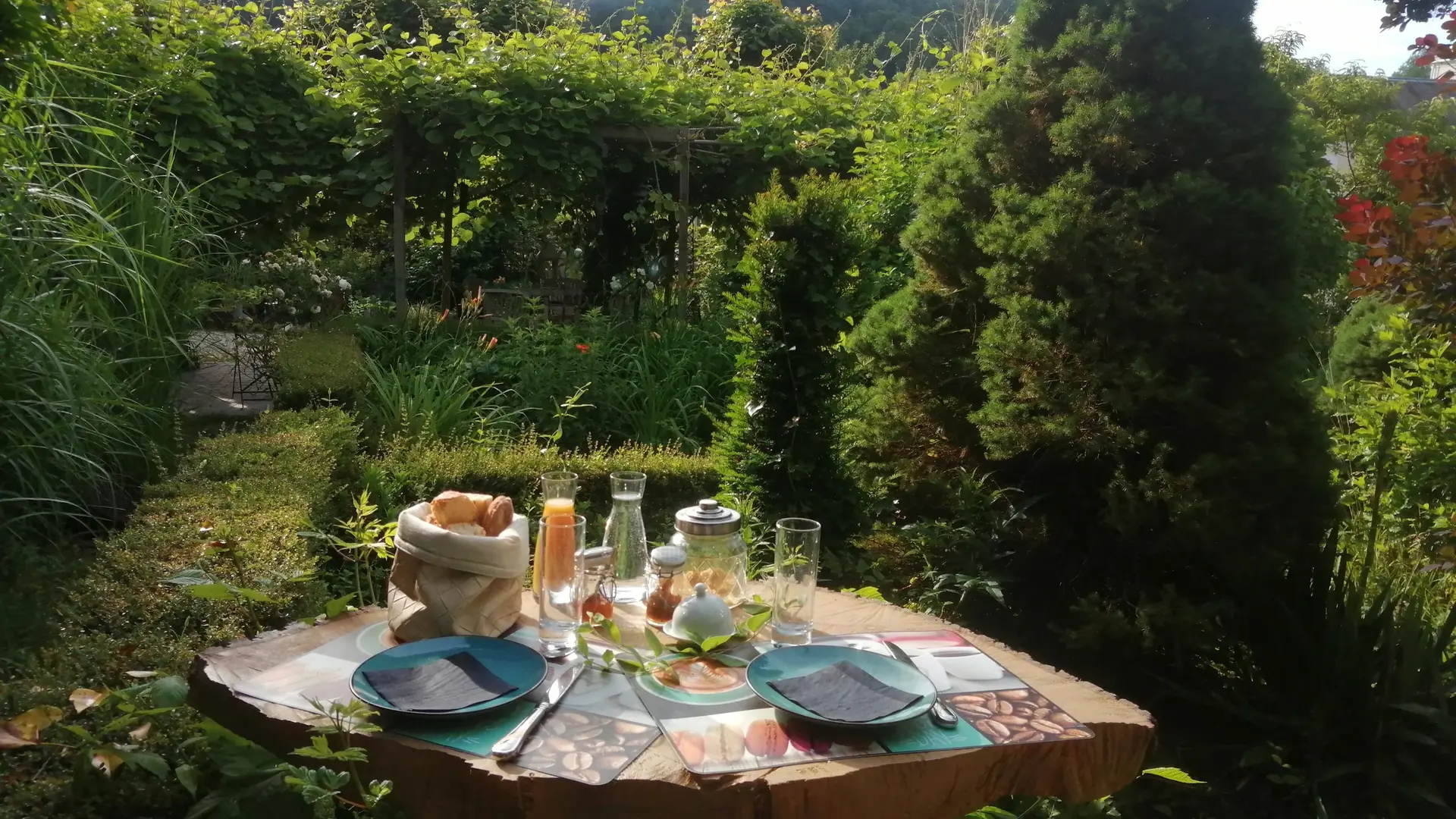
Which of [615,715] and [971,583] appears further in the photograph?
[971,583]

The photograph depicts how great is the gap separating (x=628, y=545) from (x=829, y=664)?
0.55 metres

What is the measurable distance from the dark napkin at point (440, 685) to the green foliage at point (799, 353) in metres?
2.03

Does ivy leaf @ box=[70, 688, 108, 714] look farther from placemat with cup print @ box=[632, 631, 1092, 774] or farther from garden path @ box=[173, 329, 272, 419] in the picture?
garden path @ box=[173, 329, 272, 419]

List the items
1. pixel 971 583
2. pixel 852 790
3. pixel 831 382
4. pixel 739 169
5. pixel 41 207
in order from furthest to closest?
1. pixel 739 169
2. pixel 831 382
3. pixel 41 207
4. pixel 971 583
5. pixel 852 790

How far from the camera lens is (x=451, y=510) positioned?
179cm

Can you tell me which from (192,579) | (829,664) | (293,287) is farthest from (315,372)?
(829,664)

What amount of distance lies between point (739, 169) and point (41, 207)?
456cm

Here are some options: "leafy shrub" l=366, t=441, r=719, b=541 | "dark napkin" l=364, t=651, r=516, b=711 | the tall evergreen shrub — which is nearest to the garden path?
"leafy shrub" l=366, t=441, r=719, b=541

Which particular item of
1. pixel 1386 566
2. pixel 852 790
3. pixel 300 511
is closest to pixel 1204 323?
pixel 1386 566

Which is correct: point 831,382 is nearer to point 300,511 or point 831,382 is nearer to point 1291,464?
point 1291,464

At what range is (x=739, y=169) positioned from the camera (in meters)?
6.70

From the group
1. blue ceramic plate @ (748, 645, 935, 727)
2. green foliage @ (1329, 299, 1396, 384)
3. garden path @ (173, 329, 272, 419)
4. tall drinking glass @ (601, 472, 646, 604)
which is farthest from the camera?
green foliage @ (1329, 299, 1396, 384)

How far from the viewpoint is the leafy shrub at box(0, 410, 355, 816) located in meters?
1.52

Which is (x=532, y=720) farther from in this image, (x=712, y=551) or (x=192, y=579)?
(x=192, y=579)
